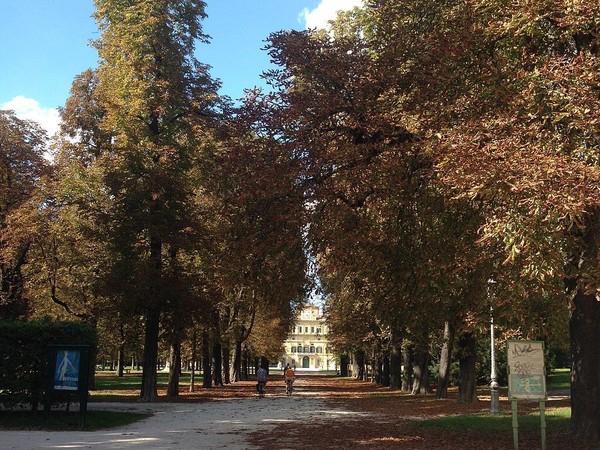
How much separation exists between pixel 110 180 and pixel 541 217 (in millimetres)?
20414

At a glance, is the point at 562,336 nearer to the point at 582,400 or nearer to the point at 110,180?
the point at 582,400

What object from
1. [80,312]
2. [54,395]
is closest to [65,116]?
[80,312]

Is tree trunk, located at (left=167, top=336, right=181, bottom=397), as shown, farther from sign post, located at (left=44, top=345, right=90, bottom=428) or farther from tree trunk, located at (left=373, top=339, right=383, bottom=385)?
tree trunk, located at (left=373, top=339, right=383, bottom=385)

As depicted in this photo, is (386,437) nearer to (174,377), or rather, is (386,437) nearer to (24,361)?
(24,361)

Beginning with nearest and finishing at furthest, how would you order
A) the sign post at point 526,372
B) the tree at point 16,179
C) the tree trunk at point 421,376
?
the sign post at point 526,372
the tree at point 16,179
the tree trunk at point 421,376

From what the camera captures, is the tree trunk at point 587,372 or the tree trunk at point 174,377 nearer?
the tree trunk at point 587,372

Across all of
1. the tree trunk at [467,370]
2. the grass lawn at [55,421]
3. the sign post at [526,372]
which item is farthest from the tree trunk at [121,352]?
the sign post at [526,372]

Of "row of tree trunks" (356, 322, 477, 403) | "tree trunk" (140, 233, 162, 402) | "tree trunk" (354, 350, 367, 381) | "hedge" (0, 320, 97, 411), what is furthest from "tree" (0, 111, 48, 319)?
"tree trunk" (354, 350, 367, 381)

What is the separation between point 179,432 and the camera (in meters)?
14.7

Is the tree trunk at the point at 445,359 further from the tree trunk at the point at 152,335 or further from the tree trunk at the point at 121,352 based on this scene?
the tree trunk at the point at 121,352

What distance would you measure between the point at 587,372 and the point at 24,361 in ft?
44.8

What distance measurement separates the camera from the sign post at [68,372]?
51.9 feet

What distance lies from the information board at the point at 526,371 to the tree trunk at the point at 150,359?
60.1ft

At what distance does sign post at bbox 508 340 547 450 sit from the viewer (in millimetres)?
10938
